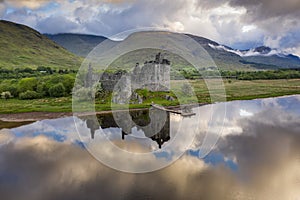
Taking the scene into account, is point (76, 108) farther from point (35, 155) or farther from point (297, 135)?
point (297, 135)

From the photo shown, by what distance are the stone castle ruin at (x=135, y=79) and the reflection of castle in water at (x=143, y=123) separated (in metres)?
7.81

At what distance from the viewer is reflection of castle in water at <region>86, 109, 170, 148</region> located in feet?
102

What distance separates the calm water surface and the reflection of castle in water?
0.14 metres

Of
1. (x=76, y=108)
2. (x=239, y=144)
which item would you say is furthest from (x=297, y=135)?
(x=76, y=108)

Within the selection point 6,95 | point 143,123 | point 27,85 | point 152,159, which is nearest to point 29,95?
point 27,85

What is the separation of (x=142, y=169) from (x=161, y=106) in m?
27.7

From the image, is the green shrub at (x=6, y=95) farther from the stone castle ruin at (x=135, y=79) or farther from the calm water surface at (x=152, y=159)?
the calm water surface at (x=152, y=159)

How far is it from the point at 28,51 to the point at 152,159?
→ 159490 millimetres

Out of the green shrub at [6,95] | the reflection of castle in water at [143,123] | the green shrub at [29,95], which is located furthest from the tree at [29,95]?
the reflection of castle in water at [143,123]

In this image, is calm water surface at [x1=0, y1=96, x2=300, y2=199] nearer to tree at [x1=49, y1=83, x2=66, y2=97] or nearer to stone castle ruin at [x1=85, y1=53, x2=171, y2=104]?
stone castle ruin at [x1=85, y1=53, x2=171, y2=104]

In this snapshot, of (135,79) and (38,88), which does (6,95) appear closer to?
(38,88)

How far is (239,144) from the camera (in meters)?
27.4

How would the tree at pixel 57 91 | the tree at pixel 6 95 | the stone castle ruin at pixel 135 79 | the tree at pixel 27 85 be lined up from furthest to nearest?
the tree at pixel 27 85
the tree at pixel 57 91
the tree at pixel 6 95
the stone castle ruin at pixel 135 79

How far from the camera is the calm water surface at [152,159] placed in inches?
689
